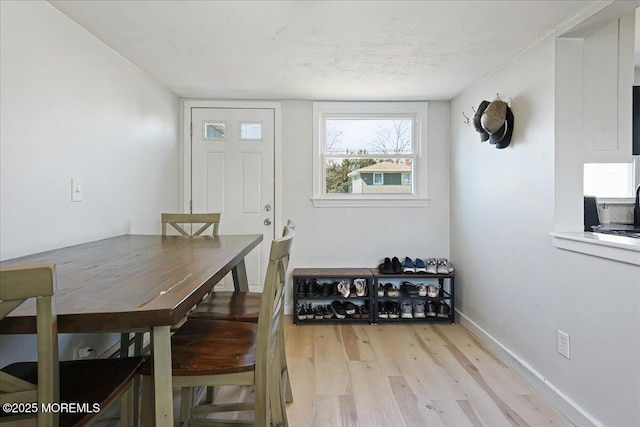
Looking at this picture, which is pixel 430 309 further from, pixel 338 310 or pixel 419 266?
pixel 338 310

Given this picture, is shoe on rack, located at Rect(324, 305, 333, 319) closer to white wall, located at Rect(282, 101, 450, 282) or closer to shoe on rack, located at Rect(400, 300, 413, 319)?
white wall, located at Rect(282, 101, 450, 282)

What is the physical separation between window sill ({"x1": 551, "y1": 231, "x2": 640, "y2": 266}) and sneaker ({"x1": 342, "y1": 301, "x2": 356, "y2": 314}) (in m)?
1.77

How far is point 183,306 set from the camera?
0.86 m

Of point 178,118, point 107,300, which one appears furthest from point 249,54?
point 107,300

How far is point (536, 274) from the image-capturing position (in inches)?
81.7

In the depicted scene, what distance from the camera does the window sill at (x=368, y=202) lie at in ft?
11.1

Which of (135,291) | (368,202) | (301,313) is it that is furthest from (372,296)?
(135,291)

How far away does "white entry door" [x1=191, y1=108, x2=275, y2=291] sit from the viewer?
11.0 ft

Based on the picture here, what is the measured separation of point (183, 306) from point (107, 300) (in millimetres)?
200

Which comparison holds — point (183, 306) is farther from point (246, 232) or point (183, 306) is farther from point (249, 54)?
point (246, 232)

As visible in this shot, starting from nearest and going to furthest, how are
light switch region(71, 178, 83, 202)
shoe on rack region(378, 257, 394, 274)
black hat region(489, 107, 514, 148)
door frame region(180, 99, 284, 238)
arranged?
light switch region(71, 178, 83, 202), black hat region(489, 107, 514, 148), shoe on rack region(378, 257, 394, 274), door frame region(180, 99, 284, 238)

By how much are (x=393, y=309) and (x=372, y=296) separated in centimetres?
25

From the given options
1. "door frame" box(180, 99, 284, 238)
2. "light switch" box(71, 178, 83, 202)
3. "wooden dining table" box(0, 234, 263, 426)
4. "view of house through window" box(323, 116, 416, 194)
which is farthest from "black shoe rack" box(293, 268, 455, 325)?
"light switch" box(71, 178, 83, 202)

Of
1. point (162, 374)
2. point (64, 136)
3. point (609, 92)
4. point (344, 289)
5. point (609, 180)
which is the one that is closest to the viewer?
point (162, 374)
